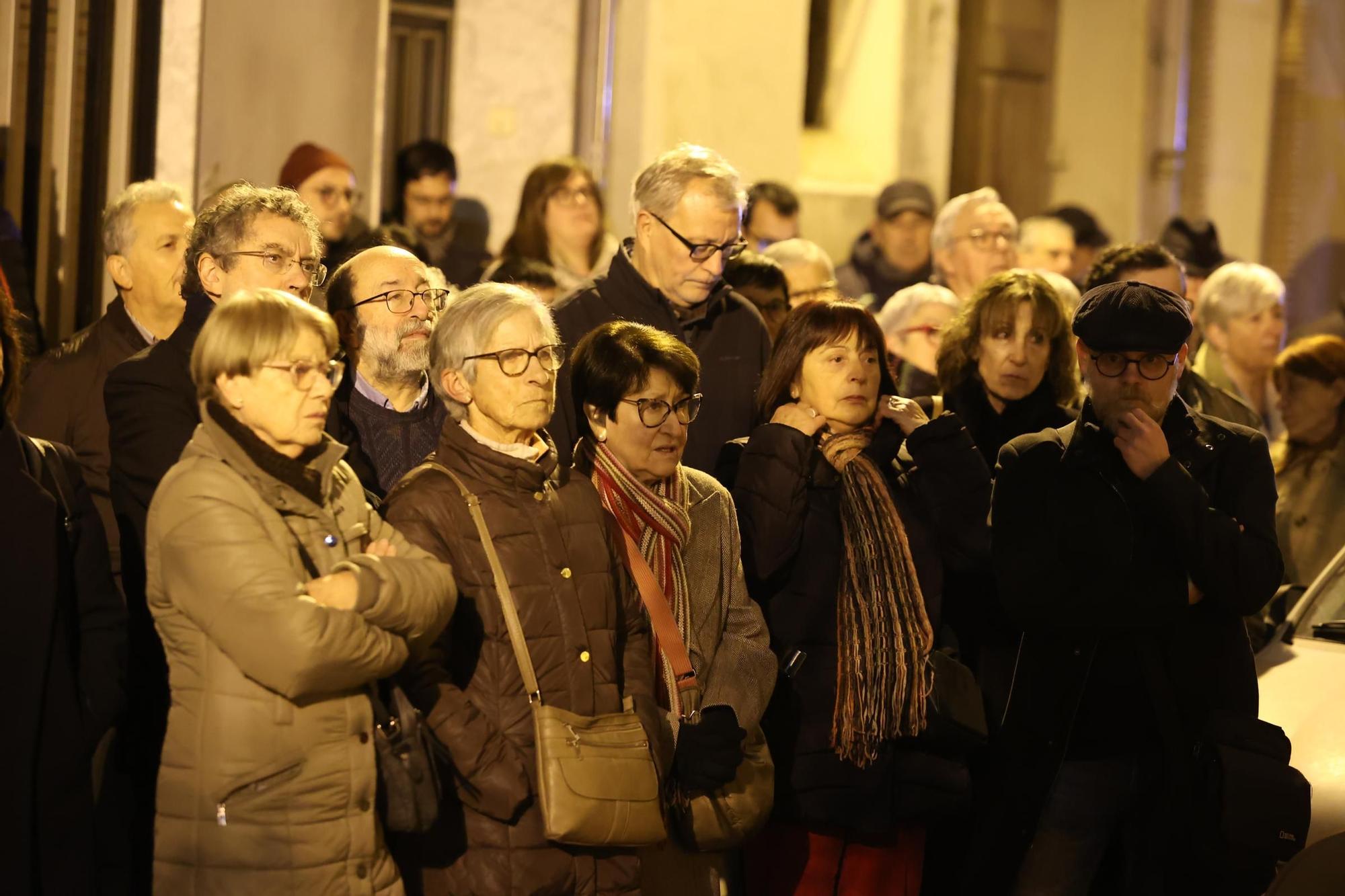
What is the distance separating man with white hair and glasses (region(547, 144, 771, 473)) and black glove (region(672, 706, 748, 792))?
137 centimetres

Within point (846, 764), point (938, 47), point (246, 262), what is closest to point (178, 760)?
point (246, 262)

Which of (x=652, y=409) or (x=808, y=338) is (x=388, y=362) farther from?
(x=808, y=338)

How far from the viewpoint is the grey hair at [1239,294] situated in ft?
26.6

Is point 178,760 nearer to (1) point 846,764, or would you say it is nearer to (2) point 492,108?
(1) point 846,764

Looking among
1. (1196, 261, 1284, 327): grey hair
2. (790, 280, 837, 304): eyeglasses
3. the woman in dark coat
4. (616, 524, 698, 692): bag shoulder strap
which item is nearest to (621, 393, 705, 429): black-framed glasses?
(616, 524, 698, 692): bag shoulder strap

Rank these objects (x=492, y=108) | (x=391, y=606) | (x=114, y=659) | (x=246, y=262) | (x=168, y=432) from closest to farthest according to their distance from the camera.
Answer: (x=391, y=606) → (x=114, y=659) → (x=168, y=432) → (x=246, y=262) → (x=492, y=108)

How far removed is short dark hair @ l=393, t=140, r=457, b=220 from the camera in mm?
9453

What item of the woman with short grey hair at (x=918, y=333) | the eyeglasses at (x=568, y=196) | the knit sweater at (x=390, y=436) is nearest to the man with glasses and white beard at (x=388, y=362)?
the knit sweater at (x=390, y=436)

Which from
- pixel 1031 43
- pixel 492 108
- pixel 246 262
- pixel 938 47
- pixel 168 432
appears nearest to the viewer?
pixel 168 432

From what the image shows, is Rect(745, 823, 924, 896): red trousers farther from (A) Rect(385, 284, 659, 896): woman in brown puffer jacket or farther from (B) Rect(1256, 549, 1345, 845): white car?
(B) Rect(1256, 549, 1345, 845): white car

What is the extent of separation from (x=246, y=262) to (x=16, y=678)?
130 cm

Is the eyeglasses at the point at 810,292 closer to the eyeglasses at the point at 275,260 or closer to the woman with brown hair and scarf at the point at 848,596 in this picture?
the woman with brown hair and scarf at the point at 848,596

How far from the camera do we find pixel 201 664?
3.83 metres

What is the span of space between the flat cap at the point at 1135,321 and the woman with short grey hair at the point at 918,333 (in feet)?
7.26
